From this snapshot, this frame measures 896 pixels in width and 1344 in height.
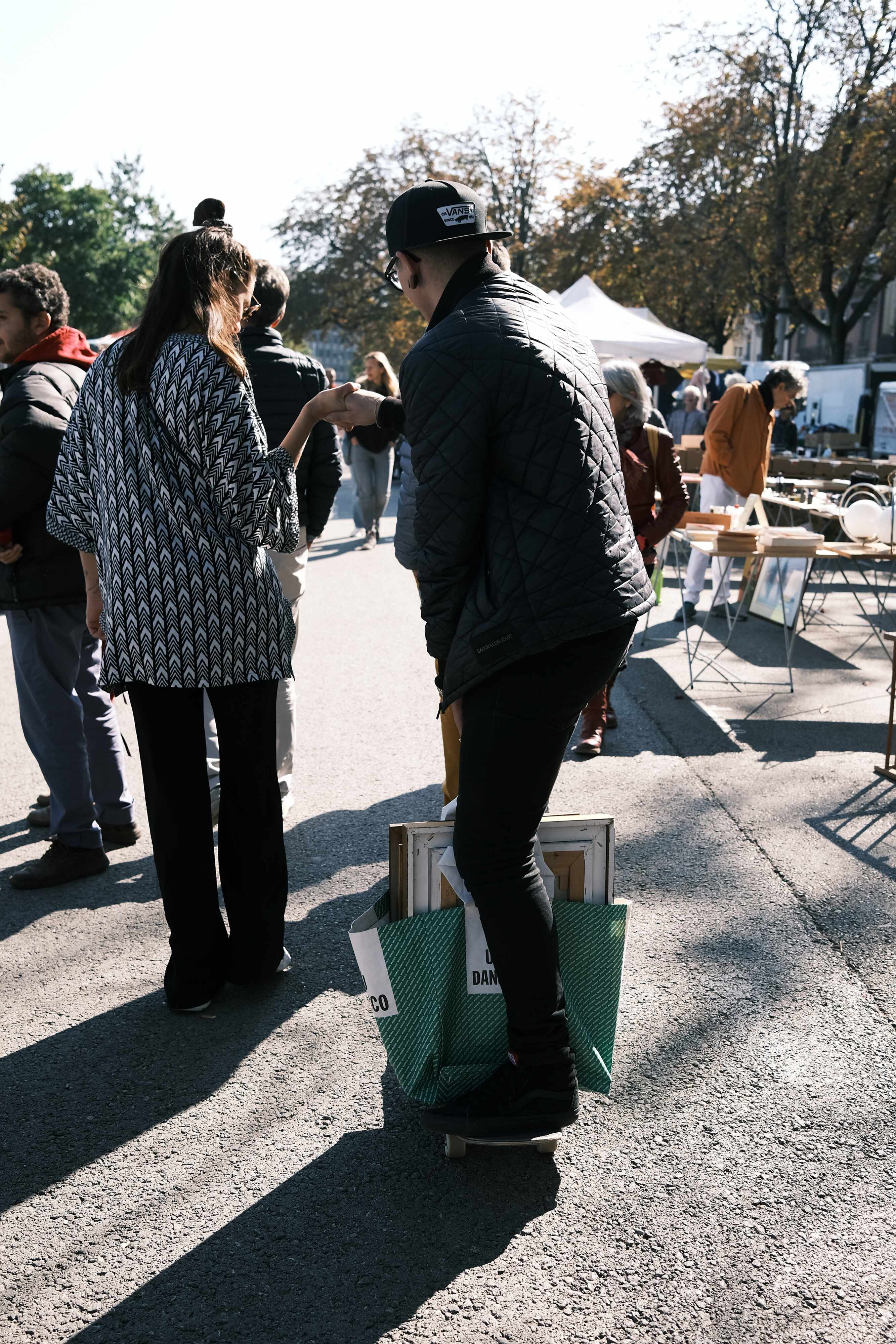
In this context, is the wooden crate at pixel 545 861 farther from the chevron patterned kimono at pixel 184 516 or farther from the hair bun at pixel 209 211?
the hair bun at pixel 209 211

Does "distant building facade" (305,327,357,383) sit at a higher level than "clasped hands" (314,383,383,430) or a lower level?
higher

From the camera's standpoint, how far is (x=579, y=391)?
234cm

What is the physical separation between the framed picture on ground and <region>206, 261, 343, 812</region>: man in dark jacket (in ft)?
13.3

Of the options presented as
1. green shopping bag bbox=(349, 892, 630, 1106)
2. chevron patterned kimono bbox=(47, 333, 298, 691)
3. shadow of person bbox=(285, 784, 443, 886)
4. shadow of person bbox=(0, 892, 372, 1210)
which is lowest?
shadow of person bbox=(0, 892, 372, 1210)

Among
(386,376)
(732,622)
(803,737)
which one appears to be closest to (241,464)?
(803,737)

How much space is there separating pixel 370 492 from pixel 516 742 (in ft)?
41.0

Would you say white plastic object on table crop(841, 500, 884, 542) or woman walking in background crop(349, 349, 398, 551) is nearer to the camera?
white plastic object on table crop(841, 500, 884, 542)

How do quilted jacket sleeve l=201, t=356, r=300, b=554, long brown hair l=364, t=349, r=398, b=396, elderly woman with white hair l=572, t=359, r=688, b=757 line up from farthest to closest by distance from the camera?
long brown hair l=364, t=349, r=398, b=396 < elderly woman with white hair l=572, t=359, r=688, b=757 < quilted jacket sleeve l=201, t=356, r=300, b=554

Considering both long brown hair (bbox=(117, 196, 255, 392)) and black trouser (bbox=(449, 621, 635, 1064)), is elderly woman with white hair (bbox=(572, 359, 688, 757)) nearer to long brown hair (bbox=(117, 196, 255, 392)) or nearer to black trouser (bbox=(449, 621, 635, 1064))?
long brown hair (bbox=(117, 196, 255, 392))

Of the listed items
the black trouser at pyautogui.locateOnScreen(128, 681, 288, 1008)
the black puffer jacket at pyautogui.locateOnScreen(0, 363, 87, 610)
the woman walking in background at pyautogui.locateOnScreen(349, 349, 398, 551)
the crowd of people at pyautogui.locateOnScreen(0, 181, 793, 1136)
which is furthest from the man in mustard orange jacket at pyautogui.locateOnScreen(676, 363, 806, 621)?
the black trouser at pyautogui.locateOnScreen(128, 681, 288, 1008)

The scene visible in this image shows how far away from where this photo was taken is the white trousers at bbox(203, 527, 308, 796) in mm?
4727

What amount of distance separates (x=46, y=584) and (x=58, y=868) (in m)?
1.00

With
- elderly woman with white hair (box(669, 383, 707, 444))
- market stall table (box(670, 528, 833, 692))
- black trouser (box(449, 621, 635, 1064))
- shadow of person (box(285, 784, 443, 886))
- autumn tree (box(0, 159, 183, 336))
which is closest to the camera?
black trouser (box(449, 621, 635, 1064))

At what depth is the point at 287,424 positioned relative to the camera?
4320 millimetres
